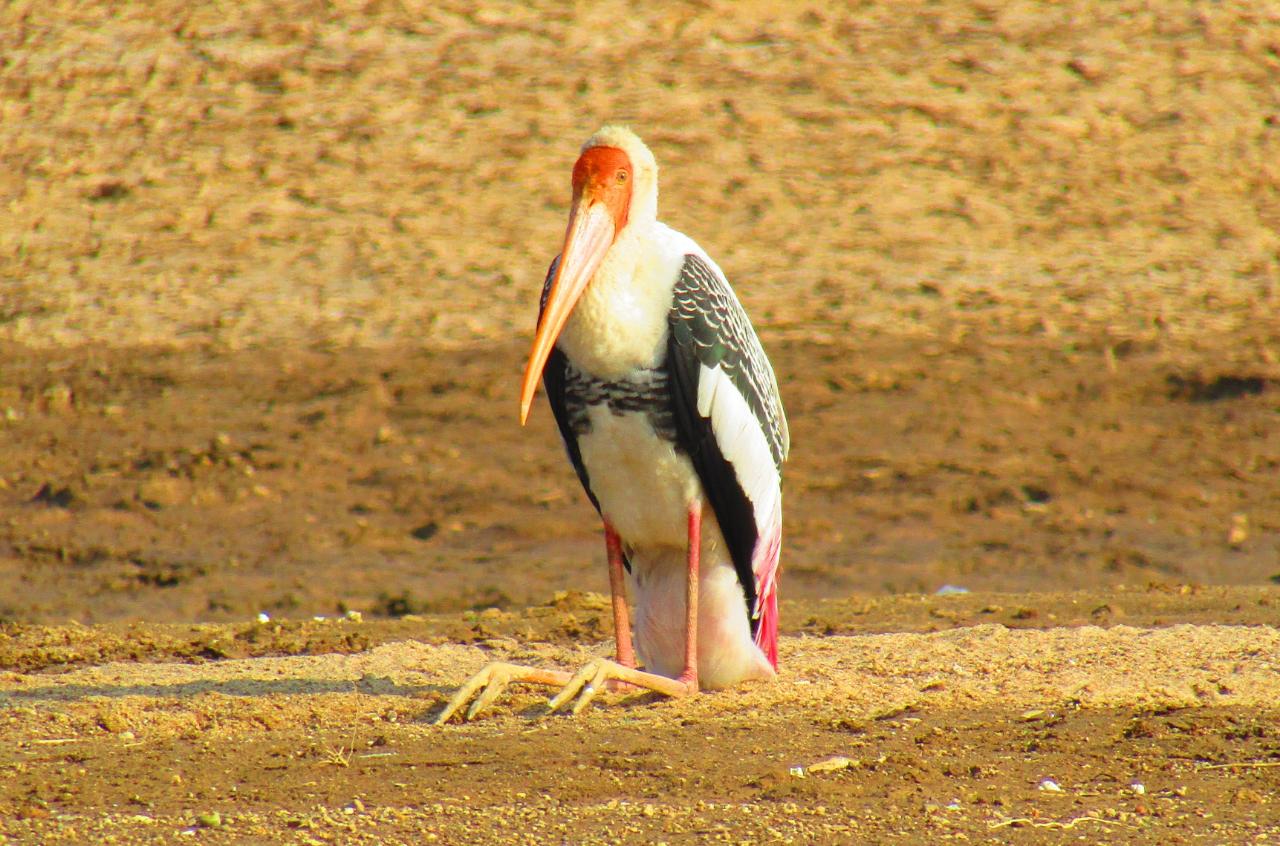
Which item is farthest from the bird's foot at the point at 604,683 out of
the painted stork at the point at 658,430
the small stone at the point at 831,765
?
the small stone at the point at 831,765

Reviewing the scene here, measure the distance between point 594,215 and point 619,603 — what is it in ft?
4.06

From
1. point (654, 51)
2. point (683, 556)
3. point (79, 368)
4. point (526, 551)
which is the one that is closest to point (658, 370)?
point (683, 556)

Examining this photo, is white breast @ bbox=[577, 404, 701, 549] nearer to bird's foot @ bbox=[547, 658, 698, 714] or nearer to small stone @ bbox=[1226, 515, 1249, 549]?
bird's foot @ bbox=[547, 658, 698, 714]

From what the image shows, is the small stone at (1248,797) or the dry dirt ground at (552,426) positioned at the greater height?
the small stone at (1248,797)

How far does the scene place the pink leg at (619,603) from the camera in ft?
17.7

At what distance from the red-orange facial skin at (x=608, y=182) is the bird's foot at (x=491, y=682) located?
1.34 m

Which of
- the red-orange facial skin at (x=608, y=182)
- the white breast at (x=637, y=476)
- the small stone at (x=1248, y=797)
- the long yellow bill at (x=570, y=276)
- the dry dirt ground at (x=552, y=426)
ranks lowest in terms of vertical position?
the dry dirt ground at (x=552, y=426)

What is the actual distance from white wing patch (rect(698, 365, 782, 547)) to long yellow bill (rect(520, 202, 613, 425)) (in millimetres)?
442

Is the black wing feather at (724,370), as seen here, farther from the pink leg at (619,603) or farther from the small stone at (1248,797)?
the small stone at (1248,797)

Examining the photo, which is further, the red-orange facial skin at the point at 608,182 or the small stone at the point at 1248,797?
the red-orange facial skin at the point at 608,182

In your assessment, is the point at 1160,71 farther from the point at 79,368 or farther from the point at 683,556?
the point at 683,556

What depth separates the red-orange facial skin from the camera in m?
5.20

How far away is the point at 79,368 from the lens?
11523 mm

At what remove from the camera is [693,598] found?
17.4ft
